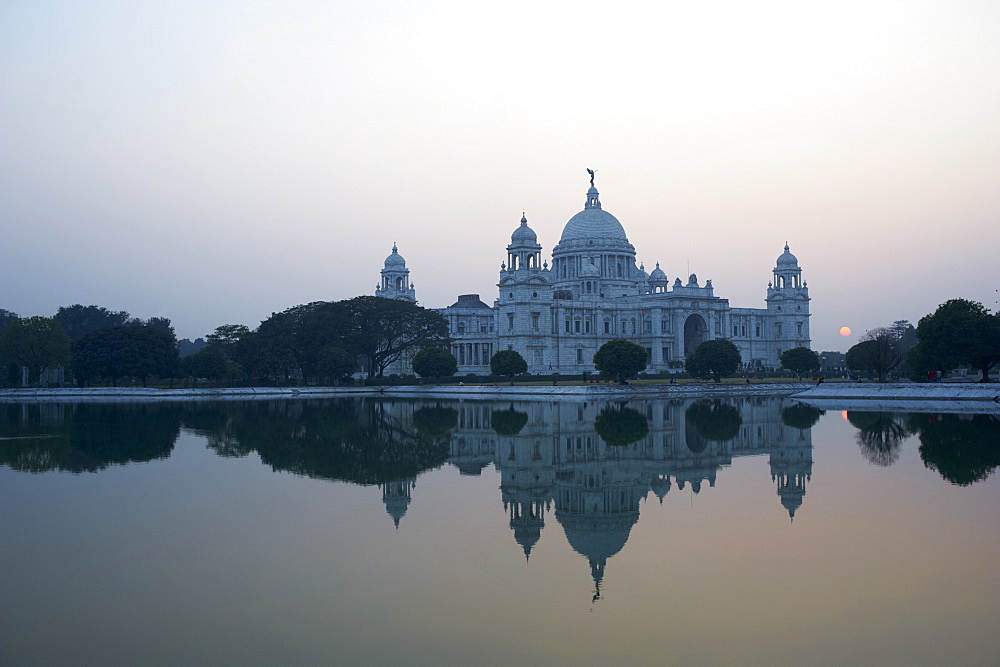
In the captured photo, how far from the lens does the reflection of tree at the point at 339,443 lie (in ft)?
83.0

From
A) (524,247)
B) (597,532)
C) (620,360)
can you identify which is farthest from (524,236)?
(597,532)

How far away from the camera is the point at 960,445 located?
2959cm

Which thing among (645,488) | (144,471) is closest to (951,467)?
(645,488)

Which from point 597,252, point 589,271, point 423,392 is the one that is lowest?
point 423,392

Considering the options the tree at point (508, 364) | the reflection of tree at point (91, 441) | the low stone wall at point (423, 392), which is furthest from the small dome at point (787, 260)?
the reflection of tree at point (91, 441)

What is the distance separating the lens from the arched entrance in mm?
111688

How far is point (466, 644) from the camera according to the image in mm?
10617

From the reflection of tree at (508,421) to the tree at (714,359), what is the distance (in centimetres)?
2702

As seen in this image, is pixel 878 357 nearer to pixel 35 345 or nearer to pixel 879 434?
pixel 879 434

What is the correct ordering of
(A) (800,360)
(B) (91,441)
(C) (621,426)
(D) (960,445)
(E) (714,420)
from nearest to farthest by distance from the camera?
(D) (960,445) → (B) (91,441) → (C) (621,426) → (E) (714,420) → (A) (800,360)

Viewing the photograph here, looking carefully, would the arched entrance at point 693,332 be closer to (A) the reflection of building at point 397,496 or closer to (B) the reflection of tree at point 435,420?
(B) the reflection of tree at point 435,420

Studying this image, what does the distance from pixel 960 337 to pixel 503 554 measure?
52484mm

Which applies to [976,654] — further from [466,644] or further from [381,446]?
[381,446]

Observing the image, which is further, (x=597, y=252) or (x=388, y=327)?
(x=597, y=252)
